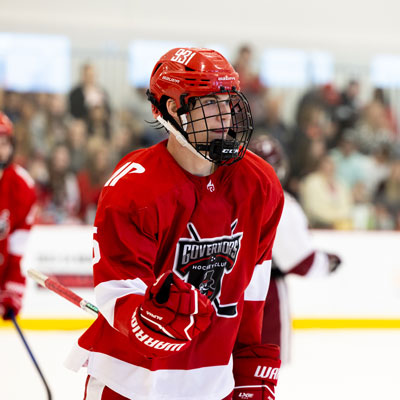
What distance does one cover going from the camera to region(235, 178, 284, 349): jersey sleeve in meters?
1.63

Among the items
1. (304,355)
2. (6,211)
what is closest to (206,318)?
(6,211)

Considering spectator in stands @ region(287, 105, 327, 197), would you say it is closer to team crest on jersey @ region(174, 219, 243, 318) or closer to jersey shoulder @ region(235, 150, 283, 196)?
jersey shoulder @ region(235, 150, 283, 196)

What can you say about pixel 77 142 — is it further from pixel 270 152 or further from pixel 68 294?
pixel 68 294

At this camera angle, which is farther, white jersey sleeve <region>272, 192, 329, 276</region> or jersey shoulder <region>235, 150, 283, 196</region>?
white jersey sleeve <region>272, 192, 329, 276</region>

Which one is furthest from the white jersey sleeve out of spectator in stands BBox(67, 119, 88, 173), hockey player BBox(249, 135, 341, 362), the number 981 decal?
spectator in stands BBox(67, 119, 88, 173)

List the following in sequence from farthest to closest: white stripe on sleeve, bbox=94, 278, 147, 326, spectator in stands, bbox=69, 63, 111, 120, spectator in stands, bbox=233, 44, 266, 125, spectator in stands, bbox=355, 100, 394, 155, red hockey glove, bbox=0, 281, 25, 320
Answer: spectator in stands, bbox=355, 100, 394, 155 < spectator in stands, bbox=233, 44, 266, 125 < spectator in stands, bbox=69, 63, 111, 120 < red hockey glove, bbox=0, 281, 25, 320 < white stripe on sleeve, bbox=94, 278, 147, 326

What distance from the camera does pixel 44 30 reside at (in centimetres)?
685

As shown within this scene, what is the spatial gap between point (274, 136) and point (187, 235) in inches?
201

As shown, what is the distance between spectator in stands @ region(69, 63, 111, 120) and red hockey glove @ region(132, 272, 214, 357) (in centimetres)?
510

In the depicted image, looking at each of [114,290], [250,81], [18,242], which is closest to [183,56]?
[114,290]

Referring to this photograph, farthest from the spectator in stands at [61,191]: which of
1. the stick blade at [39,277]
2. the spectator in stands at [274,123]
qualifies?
the stick blade at [39,277]

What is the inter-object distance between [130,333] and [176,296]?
148mm

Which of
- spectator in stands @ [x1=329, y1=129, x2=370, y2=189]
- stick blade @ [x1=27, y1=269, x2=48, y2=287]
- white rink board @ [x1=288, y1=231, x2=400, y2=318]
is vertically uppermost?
stick blade @ [x1=27, y1=269, x2=48, y2=287]

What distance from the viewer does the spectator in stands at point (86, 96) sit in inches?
244
